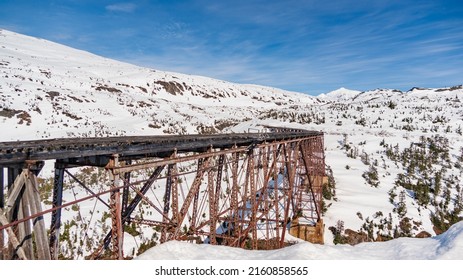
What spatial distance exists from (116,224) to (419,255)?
6.46m

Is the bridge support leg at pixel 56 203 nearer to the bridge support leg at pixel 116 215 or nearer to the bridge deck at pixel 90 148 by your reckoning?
the bridge deck at pixel 90 148

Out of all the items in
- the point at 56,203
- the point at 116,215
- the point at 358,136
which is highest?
the point at 358,136

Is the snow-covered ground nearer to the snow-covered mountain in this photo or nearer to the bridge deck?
the bridge deck

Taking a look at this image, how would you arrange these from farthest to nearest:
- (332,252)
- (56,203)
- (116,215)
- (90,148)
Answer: (56,203) < (116,215) < (90,148) < (332,252)

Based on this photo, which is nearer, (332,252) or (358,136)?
(332,252)

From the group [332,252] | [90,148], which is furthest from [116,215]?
[332,252]

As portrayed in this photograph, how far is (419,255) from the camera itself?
20.5ft

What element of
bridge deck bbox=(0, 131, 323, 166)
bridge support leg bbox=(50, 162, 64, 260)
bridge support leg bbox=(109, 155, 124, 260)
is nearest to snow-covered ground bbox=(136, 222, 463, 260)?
bridge support leg bbox=(109, 155, 124, 260)

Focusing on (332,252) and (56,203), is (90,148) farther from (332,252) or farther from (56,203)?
(332,252)

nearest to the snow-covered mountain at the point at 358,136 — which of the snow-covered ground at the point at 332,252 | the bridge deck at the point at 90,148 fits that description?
the snow-covered ground at the point at 332,252

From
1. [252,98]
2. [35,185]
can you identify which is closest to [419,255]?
[35,185]

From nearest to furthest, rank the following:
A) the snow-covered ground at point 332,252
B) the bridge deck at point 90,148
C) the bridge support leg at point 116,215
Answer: the bridge deck at point 90,148 < the snow-covered ground at point 332,252 < the bridge support leg at point 116,215

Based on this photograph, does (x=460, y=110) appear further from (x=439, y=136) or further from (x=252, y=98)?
(x=252, y=98)

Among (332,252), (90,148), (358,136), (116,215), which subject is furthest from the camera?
(358,136)
